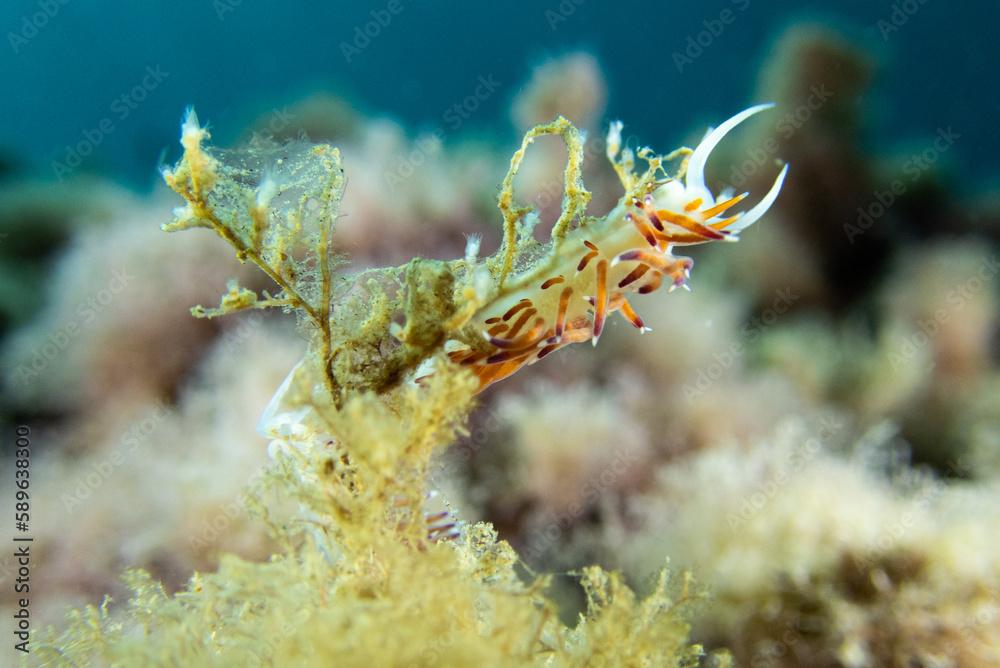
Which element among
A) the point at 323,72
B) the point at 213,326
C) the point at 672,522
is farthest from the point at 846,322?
the point at 323,72

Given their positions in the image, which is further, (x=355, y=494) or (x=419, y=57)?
(x=419, y=57)

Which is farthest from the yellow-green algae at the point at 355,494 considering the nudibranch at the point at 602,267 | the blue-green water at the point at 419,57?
the blue-green water at the point at 419,57

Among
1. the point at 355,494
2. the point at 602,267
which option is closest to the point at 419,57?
the point at 602,267

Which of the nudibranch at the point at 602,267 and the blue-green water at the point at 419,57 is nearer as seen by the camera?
the nudibranch at the point at 602,267

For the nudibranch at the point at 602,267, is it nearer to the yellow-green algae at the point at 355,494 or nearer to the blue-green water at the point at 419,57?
the yellow-green algae at the point at 355,494

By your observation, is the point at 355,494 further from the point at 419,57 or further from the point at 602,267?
the point at 419,57

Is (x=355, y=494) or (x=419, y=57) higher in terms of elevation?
(x=419, y=57)

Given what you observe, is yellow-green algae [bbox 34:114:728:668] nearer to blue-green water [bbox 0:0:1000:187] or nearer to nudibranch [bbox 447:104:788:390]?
nudibranch [bbox 447:104:788:390]
